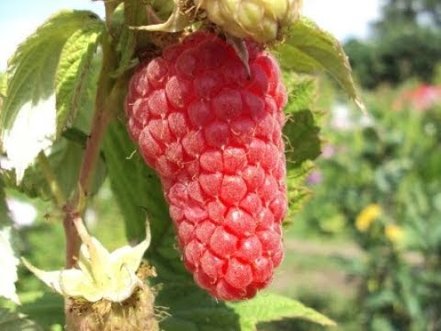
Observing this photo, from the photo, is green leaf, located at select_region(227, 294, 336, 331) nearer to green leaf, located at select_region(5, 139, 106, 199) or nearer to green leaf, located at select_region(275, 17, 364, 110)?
green leaf, located at select_region(5, 139, 106, 199)

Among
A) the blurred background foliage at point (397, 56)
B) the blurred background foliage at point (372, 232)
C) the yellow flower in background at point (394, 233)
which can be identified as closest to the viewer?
the blurred background foliage at point (372, 232)

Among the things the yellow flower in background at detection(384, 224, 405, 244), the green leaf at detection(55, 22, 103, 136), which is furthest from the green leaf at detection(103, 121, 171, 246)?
the yellow flower in background at detection(384, 224, 405, 244)

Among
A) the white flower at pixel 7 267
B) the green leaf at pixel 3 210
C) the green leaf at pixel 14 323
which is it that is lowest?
the green leaf at pixel 14 323

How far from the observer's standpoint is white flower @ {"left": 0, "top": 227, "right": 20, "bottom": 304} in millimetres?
850

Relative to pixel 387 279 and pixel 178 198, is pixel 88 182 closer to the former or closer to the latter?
pixel 178 198

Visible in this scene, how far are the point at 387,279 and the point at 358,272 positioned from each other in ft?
0.42

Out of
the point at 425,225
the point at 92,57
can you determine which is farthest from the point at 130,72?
the point at 425,225

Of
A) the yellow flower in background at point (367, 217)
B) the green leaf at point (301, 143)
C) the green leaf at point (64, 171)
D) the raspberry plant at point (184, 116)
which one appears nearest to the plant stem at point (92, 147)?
the raspberry plant at point (184, 116)

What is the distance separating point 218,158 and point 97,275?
0.13 metres

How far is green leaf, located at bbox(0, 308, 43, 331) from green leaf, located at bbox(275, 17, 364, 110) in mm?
321

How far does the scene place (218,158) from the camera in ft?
2.39

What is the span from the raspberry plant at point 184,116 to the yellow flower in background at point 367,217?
13.1 ft

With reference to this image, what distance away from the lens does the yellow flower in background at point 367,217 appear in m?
4.80

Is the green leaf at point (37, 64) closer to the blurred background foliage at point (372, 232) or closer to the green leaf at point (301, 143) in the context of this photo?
the blurred background foliage at point (372, 232)
